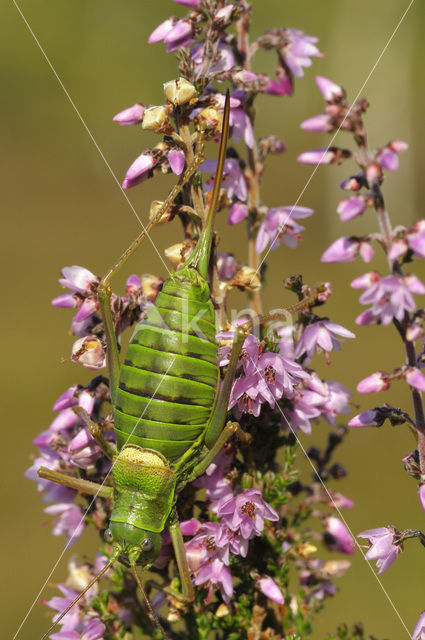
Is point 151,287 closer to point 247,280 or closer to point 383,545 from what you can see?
point 247,280

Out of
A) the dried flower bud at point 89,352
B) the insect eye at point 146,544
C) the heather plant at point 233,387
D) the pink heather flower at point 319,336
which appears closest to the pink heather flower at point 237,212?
the heather plant at point 233,387

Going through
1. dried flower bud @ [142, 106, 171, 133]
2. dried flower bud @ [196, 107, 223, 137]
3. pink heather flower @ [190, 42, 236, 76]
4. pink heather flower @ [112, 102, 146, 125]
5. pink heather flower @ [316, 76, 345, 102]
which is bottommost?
pink heather flower @ [316, 76, 345, 102]

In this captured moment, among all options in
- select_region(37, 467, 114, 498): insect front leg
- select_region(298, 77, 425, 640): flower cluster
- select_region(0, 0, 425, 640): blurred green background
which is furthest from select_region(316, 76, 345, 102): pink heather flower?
select_region(0, 0, 425, 640): blurred green background

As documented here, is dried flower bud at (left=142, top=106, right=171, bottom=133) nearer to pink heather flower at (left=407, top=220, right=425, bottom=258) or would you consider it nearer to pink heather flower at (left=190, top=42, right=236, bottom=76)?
pink heather flower at (left=190, top=42, right=236, bottom=76)

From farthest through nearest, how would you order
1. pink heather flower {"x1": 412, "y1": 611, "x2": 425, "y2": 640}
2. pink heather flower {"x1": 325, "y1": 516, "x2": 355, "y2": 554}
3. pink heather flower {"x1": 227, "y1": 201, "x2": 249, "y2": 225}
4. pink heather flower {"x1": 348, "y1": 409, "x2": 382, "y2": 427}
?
1. pink heather flower {"x1": 325, "y1": 516, "x2": 355, "y2": 554}
2. pink heather flower {"x1": 227, "y1": 201, "x2": 249, "y2": 225}
3. pink heather flower {"x1": 348, "y1": 409, "x2": 382, "y2": 427}
4. pink heather flower {"x1": 412, "y1": 611, "x2": 425, "y2": 640}

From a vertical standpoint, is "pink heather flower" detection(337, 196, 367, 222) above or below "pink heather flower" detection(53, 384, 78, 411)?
above

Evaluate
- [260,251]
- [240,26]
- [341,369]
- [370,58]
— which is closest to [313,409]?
[260,251]
